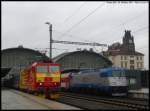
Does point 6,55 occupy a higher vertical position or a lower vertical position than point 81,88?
higher

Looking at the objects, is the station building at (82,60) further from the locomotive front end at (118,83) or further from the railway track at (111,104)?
the railway track at (111,104)

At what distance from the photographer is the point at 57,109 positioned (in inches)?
707

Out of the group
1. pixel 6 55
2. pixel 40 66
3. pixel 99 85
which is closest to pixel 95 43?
pixel 99 85

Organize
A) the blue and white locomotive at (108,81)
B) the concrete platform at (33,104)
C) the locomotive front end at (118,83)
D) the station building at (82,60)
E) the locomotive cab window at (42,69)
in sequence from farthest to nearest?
the station building at (82,60) < the blue and white locomotive at (108,81) < the locomotive front end at (118,83) < the locomotive cab window at (42,69) < the concrete platform at (33,104)

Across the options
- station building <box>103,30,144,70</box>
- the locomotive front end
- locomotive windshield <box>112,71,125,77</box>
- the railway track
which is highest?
station building <box>103,30,144,70</box>

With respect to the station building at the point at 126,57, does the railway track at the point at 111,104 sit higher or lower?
lower

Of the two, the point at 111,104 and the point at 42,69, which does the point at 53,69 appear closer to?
the point at 42,69

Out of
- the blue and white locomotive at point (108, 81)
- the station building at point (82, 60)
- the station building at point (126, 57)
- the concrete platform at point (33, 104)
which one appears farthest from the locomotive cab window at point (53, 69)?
the station building at point (126, 57)

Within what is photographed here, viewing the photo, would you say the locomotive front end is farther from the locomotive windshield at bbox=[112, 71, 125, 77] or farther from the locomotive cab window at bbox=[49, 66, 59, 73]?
the locomotive cab window at bbox=[49, 66, 59, 73]

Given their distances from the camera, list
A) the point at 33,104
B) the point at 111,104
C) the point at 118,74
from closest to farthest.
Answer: the point at 33,104
the point at 111,104
the point at 118,74

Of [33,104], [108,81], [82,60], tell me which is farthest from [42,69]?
[82,60]

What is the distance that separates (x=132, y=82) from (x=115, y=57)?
84.8 m

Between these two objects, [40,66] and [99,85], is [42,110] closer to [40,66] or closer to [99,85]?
[40,66]

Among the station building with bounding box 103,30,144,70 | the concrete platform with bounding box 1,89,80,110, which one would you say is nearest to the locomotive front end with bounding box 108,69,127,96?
the concrete platform with bounding box 1,89,80,110
